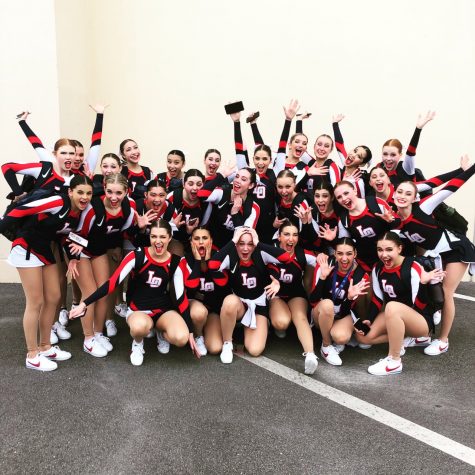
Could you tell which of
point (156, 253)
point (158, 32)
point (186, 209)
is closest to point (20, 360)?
point (156, 253)

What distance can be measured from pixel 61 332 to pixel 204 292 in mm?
1586

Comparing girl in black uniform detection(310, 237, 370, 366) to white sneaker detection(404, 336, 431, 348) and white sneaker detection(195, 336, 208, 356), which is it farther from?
white sneaker detection(195, 336, 208, 356)

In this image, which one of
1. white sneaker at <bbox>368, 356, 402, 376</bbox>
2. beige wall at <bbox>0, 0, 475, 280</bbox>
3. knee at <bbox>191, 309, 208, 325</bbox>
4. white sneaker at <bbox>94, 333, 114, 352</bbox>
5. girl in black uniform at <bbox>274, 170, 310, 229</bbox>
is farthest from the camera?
beige wall at <bbox>0, 0, 475, 280</bbox>

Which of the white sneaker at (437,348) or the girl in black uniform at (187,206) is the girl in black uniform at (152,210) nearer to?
the girl in black uniform at (187,206)

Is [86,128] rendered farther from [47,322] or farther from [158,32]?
[47,322]

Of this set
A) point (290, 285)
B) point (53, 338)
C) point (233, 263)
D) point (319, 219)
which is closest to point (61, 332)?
point (53, 338)

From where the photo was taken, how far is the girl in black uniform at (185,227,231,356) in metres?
4.17

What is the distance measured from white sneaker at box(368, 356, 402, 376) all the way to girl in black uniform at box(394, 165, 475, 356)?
1.82ft

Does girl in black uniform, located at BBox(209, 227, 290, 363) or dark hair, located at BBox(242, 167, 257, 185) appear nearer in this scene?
girl in black uniform, located at BBox(209, 227, 290, 363)

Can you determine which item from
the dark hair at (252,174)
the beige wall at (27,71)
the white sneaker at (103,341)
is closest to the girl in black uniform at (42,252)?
the white sneaker at (103,341)

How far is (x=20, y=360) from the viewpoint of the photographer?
4.06 meters

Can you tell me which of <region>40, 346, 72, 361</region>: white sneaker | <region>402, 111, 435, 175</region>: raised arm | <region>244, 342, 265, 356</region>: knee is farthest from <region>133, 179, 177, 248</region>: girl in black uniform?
<region>402, 111, 435, 175</region>: raised arm

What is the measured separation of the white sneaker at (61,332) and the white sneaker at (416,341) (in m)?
3.40

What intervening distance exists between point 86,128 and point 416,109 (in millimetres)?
5172
